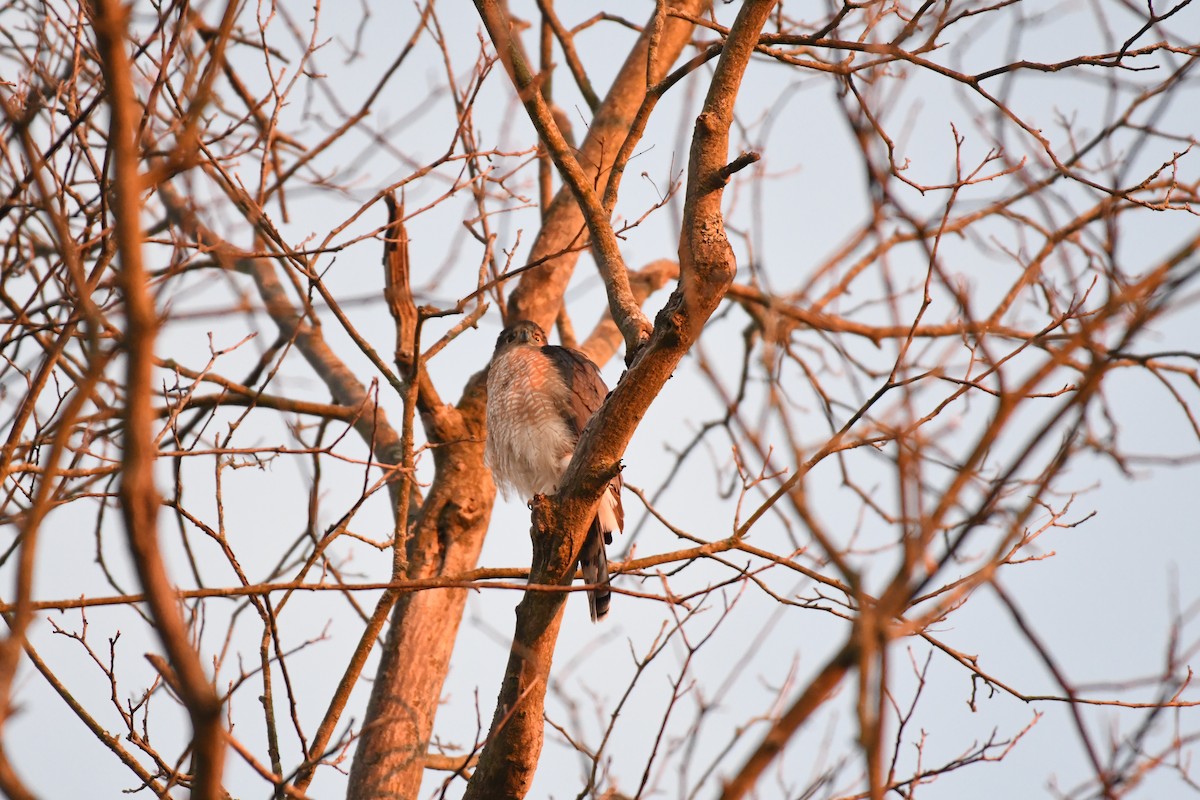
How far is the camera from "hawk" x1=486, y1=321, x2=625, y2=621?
540 centimetres

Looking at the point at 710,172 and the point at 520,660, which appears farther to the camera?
the point at 520,660

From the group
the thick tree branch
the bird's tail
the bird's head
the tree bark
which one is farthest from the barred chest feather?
the thick tree branch

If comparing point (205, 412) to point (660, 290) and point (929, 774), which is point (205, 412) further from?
point (929, 774)

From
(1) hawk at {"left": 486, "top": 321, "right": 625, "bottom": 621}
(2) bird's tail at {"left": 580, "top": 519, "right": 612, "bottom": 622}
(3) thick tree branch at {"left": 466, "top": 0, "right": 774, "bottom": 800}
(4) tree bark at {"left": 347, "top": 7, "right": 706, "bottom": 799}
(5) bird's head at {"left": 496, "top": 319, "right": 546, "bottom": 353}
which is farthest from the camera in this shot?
(5) bird's head at {"left": 496, "top": 319, "right": 546, "bottom": 353}

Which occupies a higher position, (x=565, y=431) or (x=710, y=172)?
(x=565, y=431)

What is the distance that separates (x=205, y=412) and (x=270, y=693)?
7.54 ft

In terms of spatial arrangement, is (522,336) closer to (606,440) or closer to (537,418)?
(537,418)

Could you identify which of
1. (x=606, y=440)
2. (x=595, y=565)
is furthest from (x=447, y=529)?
(x=606, y=440)

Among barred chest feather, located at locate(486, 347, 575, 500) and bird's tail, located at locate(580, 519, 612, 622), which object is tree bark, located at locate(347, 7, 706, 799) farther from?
bird's tail, located at locate(580, 519, 612, 622)

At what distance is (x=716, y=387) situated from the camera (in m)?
1.51

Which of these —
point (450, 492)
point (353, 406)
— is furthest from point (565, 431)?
point (353, 406)

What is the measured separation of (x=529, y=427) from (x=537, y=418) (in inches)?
2.4

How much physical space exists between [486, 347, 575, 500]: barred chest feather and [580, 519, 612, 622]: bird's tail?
73cm

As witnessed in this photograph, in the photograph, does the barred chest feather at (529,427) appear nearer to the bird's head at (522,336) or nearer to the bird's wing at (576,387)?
the bird's wing at (576,387)
